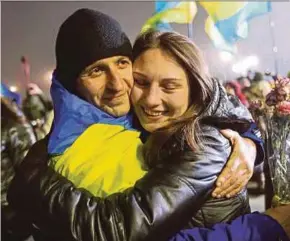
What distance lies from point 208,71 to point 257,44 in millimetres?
168

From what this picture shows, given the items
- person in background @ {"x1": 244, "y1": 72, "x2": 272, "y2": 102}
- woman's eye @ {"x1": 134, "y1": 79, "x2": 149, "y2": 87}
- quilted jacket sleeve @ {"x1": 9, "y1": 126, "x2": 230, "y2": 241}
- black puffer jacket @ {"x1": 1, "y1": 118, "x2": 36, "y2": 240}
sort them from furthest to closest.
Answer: black puffer jacket @ {"x1": 1, "y1": 118, "x2": 36, "y2": 240}, person in background @ {"x1": 244, "y1": 72, "x2": 272, "y2": 102}, woman's eye @ {"x1": 134, "y1": 79, "x2": 149, "y2": 87}, quilted jacket sleeve @ {"x1": 9, "y1": 126, "x2": 230, "y2": 241}

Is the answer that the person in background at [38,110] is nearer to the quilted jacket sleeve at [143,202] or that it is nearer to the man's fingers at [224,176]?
the quilted jacket sleeve at [143,202]

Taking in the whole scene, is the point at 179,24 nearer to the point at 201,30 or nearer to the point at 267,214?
the point at 201,30

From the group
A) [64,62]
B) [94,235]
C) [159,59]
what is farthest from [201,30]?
[94,235]

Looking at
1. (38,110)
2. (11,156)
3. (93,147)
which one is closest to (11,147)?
(11,156)

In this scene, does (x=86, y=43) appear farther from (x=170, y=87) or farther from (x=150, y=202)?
(x=150, y=202)

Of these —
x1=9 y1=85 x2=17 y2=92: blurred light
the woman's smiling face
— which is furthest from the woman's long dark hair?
x1=9 y1=85 x2=17 y2=92: blurred light

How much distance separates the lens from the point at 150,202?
643mm

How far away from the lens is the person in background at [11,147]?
0.98 m

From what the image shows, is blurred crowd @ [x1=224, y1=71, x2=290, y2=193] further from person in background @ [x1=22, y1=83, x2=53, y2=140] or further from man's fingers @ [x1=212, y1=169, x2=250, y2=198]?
person in background @ [x1=22, y1=83, x2=53, y2=140]

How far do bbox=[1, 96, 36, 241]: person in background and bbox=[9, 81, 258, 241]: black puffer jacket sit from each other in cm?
29

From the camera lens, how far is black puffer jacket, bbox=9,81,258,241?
64 centimetres

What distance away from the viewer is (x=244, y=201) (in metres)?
0.74

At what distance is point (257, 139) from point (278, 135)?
0.04m
